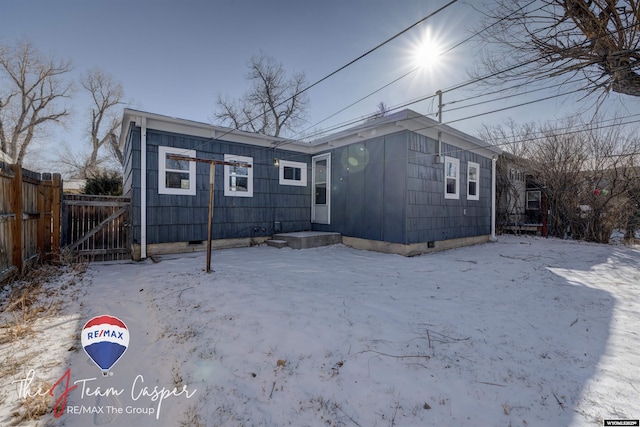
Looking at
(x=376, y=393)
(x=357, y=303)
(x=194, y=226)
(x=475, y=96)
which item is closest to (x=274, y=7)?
(x=475, y=96)

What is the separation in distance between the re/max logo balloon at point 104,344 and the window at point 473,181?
33.1 ft

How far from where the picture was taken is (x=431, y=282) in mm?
4781

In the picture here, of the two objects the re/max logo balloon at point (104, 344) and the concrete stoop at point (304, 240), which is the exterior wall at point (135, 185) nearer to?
the concrete stoop at point (304, 240)

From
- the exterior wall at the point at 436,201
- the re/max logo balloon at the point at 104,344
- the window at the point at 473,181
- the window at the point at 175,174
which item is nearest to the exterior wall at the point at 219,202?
the window at the point at 175,174

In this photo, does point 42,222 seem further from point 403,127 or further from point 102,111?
point 102,111

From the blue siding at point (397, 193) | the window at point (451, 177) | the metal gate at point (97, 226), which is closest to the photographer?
the metal gate at point (97, 226)

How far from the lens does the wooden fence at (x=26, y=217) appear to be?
3.79 m

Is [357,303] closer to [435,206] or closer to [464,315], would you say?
[464,315]

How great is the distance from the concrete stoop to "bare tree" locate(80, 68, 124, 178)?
1981cm

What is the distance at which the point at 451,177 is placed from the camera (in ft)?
28.8

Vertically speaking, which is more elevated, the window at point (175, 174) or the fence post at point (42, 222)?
the window at point (175, 174)

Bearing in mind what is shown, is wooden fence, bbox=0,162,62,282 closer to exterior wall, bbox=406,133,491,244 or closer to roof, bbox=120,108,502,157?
roof, bbox=120,108,502,157

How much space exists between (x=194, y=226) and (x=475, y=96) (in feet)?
25.2

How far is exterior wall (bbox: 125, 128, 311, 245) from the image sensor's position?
6684 mm
